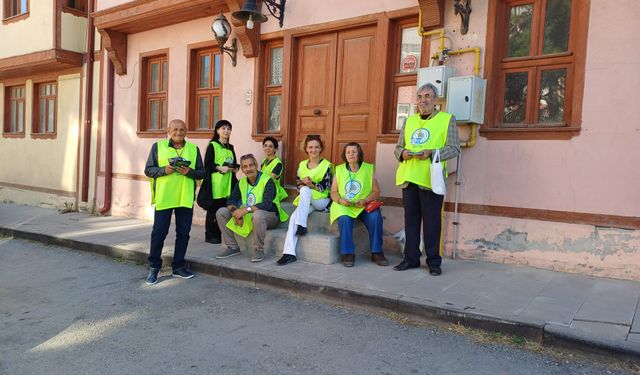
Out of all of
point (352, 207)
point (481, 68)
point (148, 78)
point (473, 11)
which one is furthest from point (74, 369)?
point (148, 78)

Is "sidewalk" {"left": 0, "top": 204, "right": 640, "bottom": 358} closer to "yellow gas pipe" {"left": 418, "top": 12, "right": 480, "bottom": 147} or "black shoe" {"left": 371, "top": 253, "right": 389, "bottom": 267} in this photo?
"black shoe" {"left": 371, "top": 253, "right": 389, "bottom": 267}

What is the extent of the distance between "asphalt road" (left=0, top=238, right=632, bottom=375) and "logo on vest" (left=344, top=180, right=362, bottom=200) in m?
1.46

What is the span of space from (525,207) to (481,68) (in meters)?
1.74

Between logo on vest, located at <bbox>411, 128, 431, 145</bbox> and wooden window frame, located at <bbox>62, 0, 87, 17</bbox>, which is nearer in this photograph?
logo on vest, located at <bbox>411, 128, 431, 145</bbox>

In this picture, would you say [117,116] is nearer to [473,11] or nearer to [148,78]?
[148,78]

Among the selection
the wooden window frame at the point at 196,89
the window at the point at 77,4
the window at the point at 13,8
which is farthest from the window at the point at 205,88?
the window at the point at 13,8

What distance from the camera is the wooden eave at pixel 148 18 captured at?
8.01 metres

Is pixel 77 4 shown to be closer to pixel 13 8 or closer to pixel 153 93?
pixel 13 8

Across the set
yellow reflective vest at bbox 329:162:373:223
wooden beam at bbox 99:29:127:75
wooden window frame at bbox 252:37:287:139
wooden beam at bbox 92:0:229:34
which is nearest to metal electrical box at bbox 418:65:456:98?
yellow reflective vest at bbox 329:162:373:223

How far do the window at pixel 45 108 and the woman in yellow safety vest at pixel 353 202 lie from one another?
9.17m

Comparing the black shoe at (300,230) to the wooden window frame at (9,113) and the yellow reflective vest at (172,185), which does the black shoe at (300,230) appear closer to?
the yellow reflective vest at (172,185)

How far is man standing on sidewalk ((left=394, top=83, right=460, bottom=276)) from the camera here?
528 centimetres

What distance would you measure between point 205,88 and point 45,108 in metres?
5.99

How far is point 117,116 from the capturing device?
1030 cm
